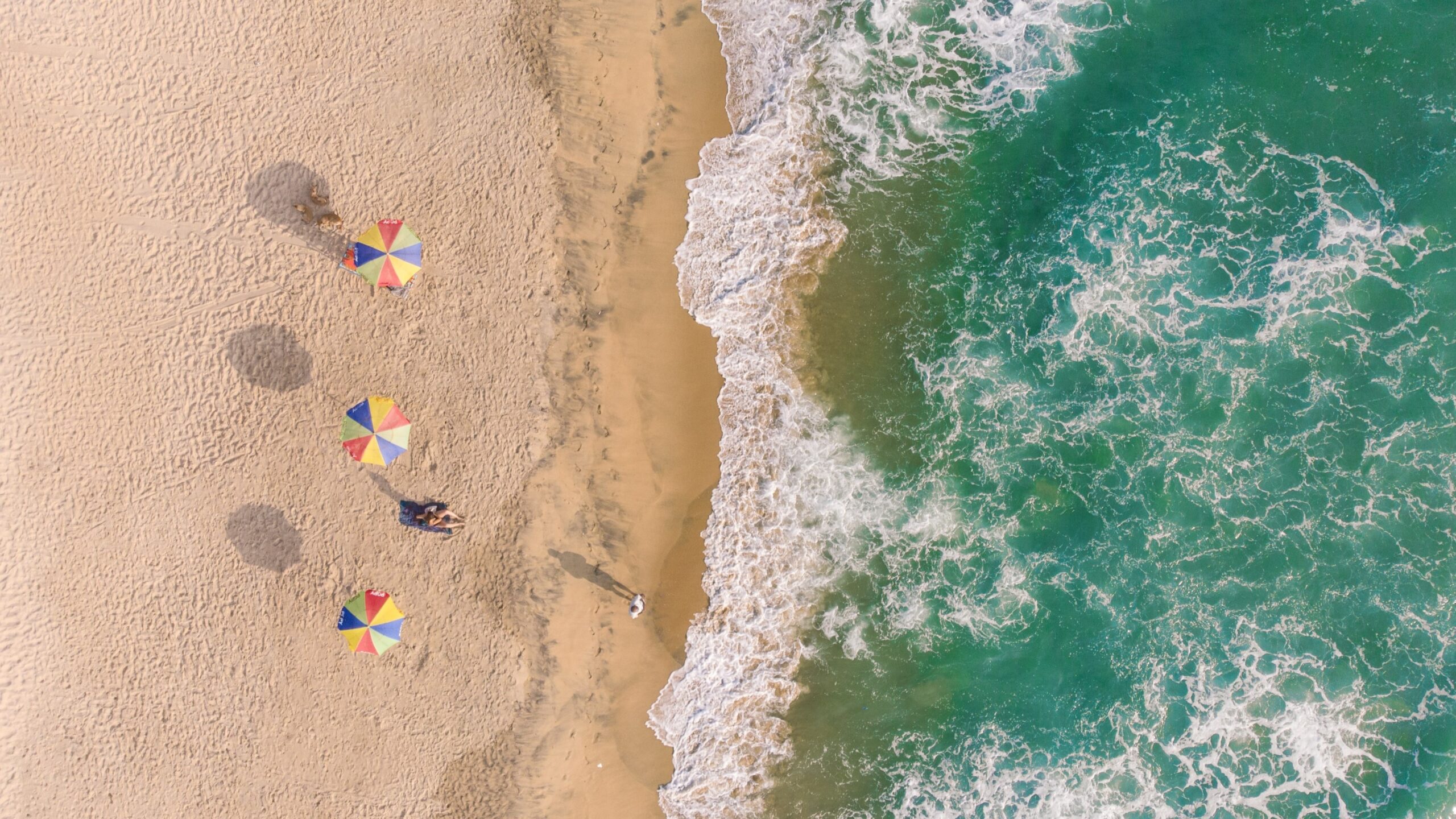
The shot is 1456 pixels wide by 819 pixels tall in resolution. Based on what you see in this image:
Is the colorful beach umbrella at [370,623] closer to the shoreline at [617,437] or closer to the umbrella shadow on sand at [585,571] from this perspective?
the shoreline at [617,437]

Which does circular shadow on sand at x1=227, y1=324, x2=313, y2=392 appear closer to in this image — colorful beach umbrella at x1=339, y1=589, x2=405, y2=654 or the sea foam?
colorful beach umbrella at x1=339, y1=589, x2=405, y2=654

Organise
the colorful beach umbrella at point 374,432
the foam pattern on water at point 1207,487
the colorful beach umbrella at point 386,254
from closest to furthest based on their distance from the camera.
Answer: the colorful beach umbrella at point 374,432 < the colorful beach umbrella at point 386,254 < the foam pattern on water at point 1207,487

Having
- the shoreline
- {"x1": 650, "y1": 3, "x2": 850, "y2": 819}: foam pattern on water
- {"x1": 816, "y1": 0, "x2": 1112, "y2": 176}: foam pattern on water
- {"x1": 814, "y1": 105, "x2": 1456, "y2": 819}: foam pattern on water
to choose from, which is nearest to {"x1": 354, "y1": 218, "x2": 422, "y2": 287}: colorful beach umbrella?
the shoreline

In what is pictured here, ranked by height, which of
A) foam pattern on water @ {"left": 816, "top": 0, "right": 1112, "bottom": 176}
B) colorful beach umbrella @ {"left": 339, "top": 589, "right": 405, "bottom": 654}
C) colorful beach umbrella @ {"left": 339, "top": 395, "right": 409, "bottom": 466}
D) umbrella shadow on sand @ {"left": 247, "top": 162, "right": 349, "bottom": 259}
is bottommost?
colorful beach umbrella @ {"left": 339, "top": 589, "right": 405, "bottom": 654}

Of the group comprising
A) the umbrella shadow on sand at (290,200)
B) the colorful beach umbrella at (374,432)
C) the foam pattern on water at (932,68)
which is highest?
→ the foam pattern on water at (932,68)

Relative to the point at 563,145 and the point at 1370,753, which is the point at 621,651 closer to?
the point at 563,145

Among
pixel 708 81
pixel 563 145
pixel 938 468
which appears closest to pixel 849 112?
pixel 708 81

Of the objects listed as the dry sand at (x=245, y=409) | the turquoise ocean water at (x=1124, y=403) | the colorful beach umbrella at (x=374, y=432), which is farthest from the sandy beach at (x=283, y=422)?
the turquoise ocean water at (x=1124, y=403)
